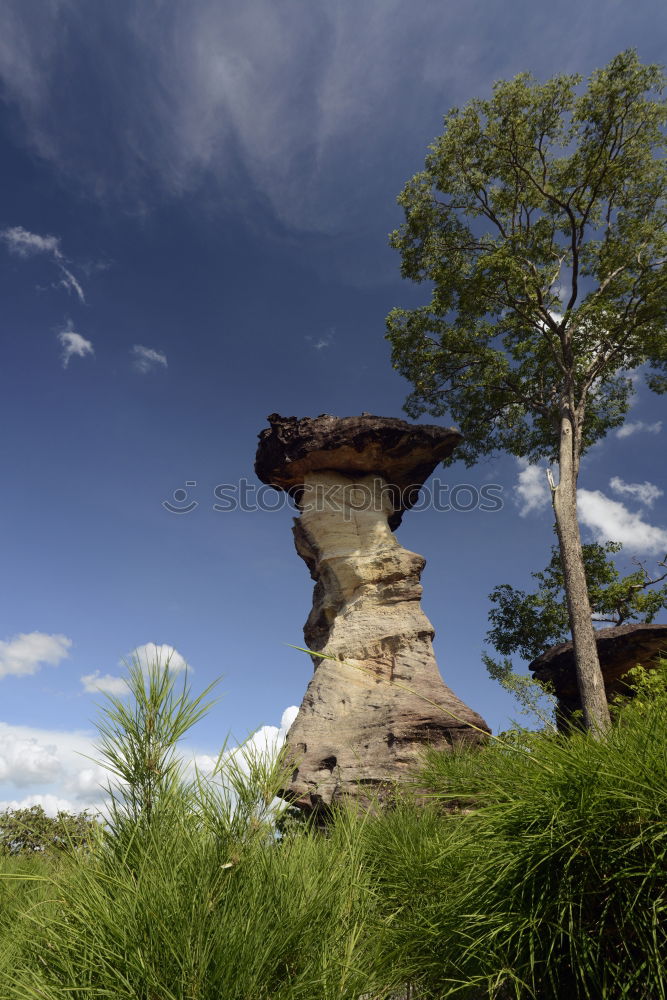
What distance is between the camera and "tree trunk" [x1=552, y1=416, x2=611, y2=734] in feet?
37.9

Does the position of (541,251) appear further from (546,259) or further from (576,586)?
(576,586)

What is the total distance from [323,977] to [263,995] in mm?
225

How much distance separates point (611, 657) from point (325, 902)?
15881 mm

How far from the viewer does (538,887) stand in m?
2.15

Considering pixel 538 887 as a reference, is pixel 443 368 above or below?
above

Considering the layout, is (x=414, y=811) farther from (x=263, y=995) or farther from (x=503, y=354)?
(x=503, y=354)

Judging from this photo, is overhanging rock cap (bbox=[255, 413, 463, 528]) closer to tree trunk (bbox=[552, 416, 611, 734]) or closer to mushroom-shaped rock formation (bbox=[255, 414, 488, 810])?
mushroom-shaped rock formation (bbox=[255, 414, 488, 810])

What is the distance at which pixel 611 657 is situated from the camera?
51.4 feet

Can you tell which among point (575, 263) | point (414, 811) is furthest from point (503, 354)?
point (414, 811)

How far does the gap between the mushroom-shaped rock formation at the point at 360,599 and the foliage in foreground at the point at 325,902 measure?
850 centimetres

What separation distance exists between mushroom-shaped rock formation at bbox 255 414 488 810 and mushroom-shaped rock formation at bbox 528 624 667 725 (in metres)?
4.84

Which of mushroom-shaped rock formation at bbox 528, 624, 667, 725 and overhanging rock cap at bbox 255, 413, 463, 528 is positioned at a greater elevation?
overhanging rock cap at bbox 255, 413, 463, 528

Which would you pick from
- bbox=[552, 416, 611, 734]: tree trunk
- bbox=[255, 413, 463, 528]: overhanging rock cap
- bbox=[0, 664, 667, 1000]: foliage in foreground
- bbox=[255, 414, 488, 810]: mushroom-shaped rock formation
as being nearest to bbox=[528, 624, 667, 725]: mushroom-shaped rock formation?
bbox=[552, 416, 611, 734]: tree trunk

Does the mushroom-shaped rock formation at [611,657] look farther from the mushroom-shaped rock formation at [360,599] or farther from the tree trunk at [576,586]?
the mushroom-shaped rock formation at [360,599]
